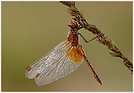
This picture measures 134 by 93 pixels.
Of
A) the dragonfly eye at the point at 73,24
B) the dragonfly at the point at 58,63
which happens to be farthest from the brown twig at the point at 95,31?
the dragonfly at the point at 58,63

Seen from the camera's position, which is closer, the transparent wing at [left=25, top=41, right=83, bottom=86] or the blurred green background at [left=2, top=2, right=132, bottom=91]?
the transparent wing at [left=25, top=41, right=83, bottom=86]

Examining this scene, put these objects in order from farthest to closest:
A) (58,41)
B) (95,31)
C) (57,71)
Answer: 1. (58,41)
2. (57,71)
3. (95,31)

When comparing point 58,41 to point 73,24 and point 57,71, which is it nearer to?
point 57,71

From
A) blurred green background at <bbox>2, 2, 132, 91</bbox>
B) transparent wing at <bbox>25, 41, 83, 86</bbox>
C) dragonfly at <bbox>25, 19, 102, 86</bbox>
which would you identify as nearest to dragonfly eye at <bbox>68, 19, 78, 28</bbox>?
dragonfly at <bbox>25, 19, 102, 86</bbox>

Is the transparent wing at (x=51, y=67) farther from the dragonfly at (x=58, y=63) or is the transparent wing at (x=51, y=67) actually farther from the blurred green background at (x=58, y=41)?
the blurred green background at (x=58, y=41)

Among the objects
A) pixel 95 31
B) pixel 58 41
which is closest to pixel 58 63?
pixel 95 31

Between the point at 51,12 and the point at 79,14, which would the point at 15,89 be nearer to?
the point at 51,12

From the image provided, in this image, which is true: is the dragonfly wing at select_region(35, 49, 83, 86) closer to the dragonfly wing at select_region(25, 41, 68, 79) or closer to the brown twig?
the dragonfly wing at select_region(25, 41, 68, 79)
